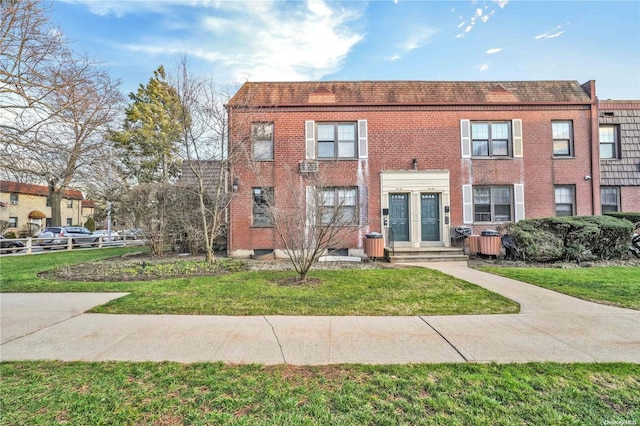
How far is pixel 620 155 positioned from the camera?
529 inches

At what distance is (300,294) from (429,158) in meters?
8.67

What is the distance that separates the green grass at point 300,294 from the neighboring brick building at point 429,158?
4307 mm

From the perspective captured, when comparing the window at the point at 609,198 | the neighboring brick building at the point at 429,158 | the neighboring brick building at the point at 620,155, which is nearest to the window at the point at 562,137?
the neighboring brick building at the point at 429,158

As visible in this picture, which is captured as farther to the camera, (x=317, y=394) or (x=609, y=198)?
(x=609, y=198)

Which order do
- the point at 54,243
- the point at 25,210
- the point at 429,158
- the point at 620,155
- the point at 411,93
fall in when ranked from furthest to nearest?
the point at 25,210, the point at 54,243, the point at 620,155, the point at 411,93, the point at 429,158

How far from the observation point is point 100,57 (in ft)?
23.9

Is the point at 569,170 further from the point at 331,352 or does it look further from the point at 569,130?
the point at 331,352

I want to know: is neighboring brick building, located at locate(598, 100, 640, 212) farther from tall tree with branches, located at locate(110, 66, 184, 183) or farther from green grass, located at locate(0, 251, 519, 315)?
tall tree with branches, located at locate(110, 66, 184, 183)

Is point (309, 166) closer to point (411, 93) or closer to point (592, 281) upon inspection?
point (411, 93)

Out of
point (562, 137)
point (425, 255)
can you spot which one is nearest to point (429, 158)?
point (425, 255)

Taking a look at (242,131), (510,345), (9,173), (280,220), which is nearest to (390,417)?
(510,345)

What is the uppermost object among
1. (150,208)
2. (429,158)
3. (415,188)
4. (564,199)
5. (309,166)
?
(429,158)

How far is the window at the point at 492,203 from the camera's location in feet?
40.6

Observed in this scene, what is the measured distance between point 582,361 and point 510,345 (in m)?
0.67
